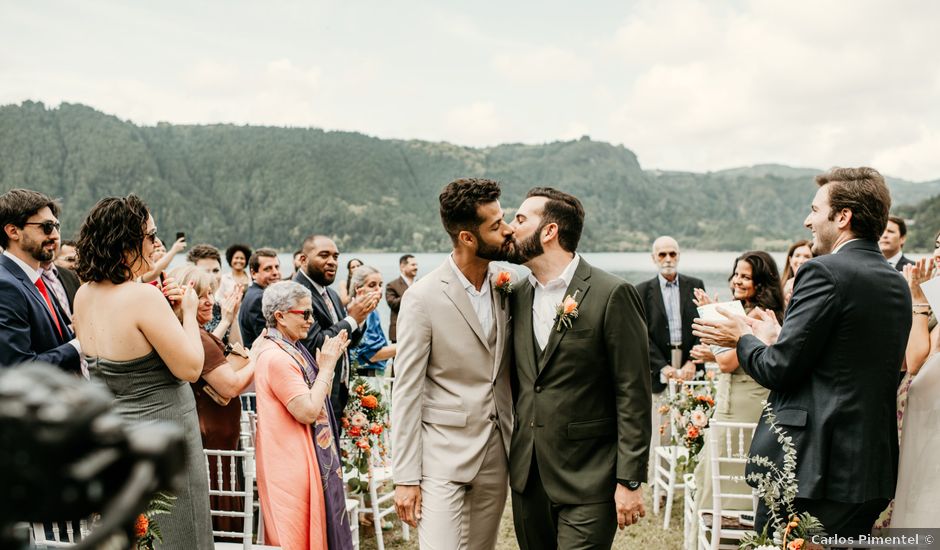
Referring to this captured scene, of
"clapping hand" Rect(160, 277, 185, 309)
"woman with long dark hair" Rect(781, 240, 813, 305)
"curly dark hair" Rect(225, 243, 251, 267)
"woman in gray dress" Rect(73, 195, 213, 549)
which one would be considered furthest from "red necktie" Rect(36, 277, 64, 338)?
"woman with long dark hair" Rect(781, 240, 813, 305)

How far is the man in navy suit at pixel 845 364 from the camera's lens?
2744mm

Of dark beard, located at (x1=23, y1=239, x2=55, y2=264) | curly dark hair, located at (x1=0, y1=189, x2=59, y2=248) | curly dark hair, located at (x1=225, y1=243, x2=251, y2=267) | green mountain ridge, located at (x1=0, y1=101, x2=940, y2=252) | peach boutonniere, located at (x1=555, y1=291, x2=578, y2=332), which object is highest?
green mountain ridge, located at (x1=0, y1=101, x2=940, y2=252)

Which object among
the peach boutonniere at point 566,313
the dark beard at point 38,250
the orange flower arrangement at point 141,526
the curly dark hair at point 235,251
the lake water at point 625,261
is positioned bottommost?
the lake water at point 625,261

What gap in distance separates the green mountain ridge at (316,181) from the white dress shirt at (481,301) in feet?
199

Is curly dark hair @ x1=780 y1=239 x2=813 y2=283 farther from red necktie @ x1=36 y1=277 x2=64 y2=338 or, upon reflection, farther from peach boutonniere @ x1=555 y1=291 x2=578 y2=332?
red necktie @ x1=36 y1=277 x2=64 y2=338

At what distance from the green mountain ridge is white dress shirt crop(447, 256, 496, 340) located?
60.6m

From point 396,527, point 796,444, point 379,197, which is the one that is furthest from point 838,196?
point 379,197

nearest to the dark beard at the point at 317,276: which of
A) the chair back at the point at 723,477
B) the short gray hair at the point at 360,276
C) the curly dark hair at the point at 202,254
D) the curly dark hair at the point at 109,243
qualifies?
the short gray hair at the point at 360,276

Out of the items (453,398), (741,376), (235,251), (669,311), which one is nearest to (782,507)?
(453,398)

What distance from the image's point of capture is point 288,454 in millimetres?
3795

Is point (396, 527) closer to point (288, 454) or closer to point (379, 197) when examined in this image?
point (288, 454)

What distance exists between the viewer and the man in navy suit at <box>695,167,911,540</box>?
108 inches

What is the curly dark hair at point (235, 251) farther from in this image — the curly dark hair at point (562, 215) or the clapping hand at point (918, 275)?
the clapping hand at point (918, 275)

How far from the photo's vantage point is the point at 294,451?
3.80 meters
